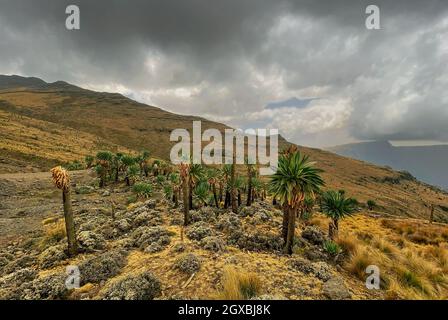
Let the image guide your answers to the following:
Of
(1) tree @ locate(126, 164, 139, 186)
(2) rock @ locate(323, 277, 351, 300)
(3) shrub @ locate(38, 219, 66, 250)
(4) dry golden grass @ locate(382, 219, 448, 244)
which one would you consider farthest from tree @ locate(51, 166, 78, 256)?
(4) dry golden grass @ locate(382, 219, 448, 244)

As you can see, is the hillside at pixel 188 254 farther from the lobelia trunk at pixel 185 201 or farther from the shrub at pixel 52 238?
the lobelia trunk at pixel 185 201

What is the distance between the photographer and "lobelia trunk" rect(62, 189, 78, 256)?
1448 centimetres

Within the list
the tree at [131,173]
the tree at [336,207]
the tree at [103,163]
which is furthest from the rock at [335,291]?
the tree at [103,163]

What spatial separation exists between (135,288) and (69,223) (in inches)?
301

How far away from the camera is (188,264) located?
11.7 metres

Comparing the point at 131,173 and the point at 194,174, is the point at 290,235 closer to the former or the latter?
the point at 194,174

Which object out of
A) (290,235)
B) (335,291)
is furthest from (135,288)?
(290,235)

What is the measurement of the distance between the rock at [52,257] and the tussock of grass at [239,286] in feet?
34.3

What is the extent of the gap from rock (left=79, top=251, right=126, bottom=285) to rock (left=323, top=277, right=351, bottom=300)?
31.4ft

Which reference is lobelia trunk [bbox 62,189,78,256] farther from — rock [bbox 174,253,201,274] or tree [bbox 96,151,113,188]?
tree [bbox 96,151,113,188]

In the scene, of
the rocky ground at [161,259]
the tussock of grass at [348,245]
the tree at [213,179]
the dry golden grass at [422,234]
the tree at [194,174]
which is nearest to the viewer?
the rocky ground at [161,259]

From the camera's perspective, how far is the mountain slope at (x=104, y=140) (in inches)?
2542
